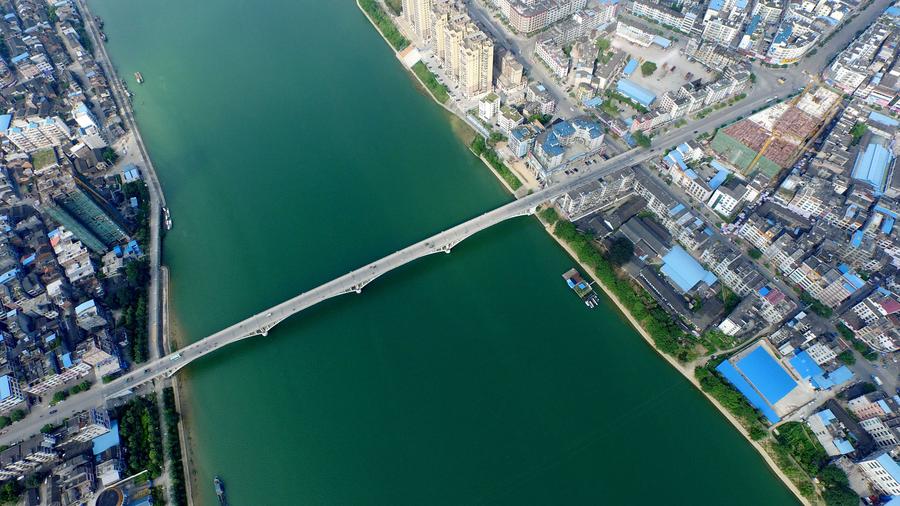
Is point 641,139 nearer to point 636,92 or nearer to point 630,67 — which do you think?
point 636,92

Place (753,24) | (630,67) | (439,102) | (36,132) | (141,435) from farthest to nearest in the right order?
(753,24)
(439,102)
(630,67)
(36,132)
(141,435)

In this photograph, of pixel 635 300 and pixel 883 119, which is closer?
pixel 635 300

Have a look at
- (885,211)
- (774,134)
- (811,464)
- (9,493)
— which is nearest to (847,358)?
(811,464)

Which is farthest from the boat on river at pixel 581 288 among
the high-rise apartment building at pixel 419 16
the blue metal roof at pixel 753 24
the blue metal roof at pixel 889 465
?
the blue metal roof at pixel 753 24

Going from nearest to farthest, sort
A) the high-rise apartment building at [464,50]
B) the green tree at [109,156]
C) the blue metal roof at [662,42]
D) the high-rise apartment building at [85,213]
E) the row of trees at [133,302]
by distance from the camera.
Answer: the row of trees at [133,302]
the high-rise apartment building at [85,213]
the green tree at [109,156]
the high-rise apartment building at [464,50]
the blue metal roof at [662,42]

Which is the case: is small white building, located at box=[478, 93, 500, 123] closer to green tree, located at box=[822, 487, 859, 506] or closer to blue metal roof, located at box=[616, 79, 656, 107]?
blue metal roof, located at box=[616, 79, 656, 107]

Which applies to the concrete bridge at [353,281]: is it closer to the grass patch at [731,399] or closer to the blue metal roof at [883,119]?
the grass patch at [731,399]

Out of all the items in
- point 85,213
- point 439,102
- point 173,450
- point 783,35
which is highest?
point 439,102
